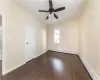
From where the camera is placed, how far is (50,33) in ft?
25.9

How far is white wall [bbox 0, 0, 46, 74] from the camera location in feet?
10.6

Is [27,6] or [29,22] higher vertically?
[27,6]

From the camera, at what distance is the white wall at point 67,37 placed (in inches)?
260

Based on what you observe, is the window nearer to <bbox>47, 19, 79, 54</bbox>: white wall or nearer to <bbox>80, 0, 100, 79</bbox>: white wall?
<bbox>47, 19, 79, 54</bbox>: white wall

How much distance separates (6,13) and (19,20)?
0.74 metres

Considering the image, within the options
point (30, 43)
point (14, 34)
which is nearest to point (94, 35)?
point (14, 34)

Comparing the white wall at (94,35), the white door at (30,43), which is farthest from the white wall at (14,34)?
the white wall at (94,35)

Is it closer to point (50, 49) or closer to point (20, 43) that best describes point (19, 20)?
point (20, 43)

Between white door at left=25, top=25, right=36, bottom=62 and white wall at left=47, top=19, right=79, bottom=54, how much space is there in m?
2.59

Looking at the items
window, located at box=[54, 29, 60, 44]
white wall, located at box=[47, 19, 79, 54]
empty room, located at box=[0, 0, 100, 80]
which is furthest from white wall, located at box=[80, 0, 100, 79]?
window, located at box=[54, 29, 60, 44]

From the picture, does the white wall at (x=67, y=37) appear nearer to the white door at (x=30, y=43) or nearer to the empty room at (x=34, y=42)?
the empty room at (x=34, y=42)

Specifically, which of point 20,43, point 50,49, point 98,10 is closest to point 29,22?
point 20,43

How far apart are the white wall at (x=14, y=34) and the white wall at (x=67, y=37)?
3.46 m

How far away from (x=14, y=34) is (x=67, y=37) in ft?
14.0
